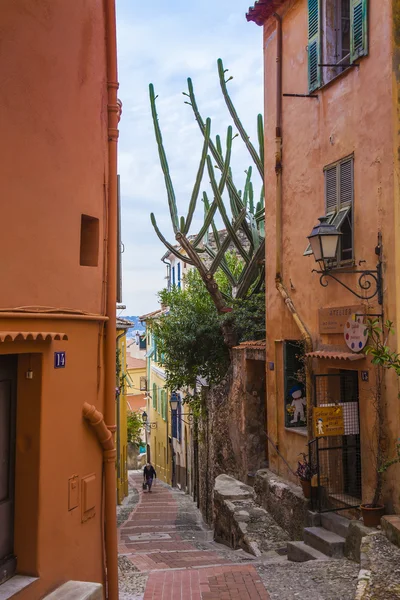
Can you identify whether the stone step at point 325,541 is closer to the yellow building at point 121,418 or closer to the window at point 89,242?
the window at point 89,242

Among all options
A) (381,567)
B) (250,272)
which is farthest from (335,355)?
(250,272)

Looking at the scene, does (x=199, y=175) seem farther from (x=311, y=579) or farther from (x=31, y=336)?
(x=31, y=336)

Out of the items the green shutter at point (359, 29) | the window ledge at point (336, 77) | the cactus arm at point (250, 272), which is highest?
the green shutter at point (359, 29)

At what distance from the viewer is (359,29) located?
9727mm

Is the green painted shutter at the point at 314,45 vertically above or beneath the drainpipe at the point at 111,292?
above

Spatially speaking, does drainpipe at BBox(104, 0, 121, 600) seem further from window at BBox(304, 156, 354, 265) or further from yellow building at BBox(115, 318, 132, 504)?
yellow building at BBox(115, 318, 132, 504)

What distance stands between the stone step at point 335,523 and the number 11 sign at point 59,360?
5092 millimetres

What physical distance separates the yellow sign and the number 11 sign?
410 cm

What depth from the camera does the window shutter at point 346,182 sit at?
9.98 m

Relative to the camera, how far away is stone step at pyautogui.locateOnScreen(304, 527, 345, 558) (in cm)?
916

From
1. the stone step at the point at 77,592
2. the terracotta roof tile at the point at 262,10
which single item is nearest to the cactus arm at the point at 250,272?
the terracotta roof tile at the point at 262,10

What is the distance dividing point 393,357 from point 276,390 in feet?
14.5

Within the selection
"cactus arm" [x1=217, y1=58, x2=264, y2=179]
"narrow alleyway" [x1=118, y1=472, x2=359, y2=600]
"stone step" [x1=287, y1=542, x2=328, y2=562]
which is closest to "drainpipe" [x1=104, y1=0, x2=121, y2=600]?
"narrow alleyway" [x1=118, y1=472, x2=359, y2=600]

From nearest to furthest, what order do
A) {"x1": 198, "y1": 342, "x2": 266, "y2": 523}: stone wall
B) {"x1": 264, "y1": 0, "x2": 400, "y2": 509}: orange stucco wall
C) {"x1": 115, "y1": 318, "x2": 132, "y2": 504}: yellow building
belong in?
{"x1": 264, "y1": 0, "x2": 400, "y2": 509}: orange stucco wall < {"x1": 198, "y1": 342, "x2": 266, "y2": 523}: stone wall < {"x1": 115, "y1": 318, "x2": 132, "y2": 504}: yellow building
